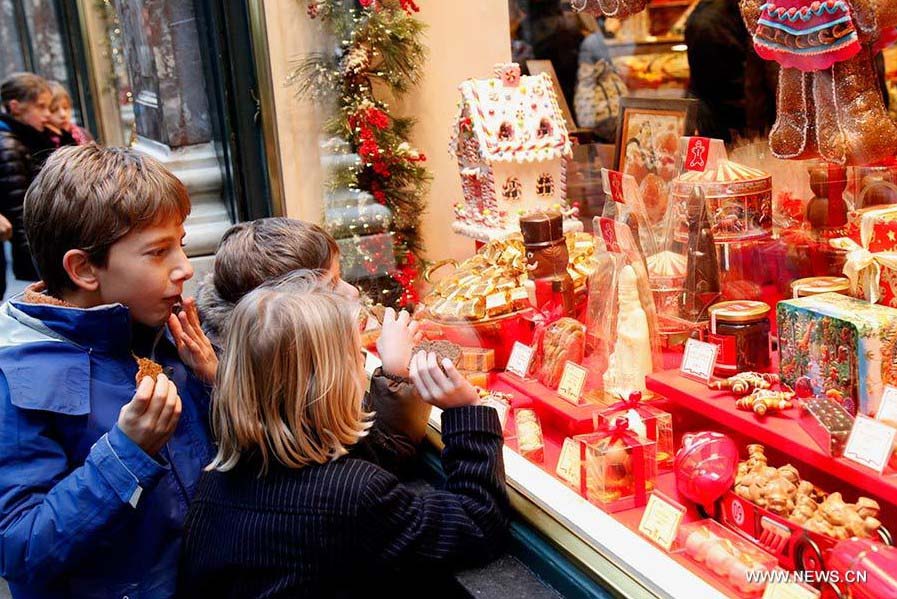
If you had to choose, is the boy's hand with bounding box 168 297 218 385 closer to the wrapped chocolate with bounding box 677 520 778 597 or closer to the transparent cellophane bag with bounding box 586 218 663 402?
the transparent cellophane bag with bounding box 586 218 663 402

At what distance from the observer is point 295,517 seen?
172 cm

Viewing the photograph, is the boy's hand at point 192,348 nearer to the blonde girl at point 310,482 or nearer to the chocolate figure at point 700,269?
the blonde girl at point 310,482

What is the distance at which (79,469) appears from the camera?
176 centimetres

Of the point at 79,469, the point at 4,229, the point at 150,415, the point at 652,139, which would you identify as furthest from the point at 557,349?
the point at 4,229

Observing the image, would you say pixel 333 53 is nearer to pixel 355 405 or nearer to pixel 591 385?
pixel 591 385

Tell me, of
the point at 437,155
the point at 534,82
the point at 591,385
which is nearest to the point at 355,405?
the point at 591,385

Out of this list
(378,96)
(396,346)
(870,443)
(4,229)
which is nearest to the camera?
(870,443)

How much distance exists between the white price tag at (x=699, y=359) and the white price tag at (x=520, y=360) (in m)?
0.47

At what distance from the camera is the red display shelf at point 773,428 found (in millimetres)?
1572

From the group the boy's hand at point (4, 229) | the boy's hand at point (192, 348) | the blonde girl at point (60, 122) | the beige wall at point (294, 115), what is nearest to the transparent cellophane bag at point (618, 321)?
the boy's hand at point (192, 348)

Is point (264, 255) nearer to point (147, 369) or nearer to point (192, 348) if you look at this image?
point (192, 348)

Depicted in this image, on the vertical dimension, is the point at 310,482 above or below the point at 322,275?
below

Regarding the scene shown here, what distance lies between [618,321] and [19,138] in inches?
183

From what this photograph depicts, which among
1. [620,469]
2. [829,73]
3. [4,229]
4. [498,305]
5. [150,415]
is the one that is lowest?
[4,229]
